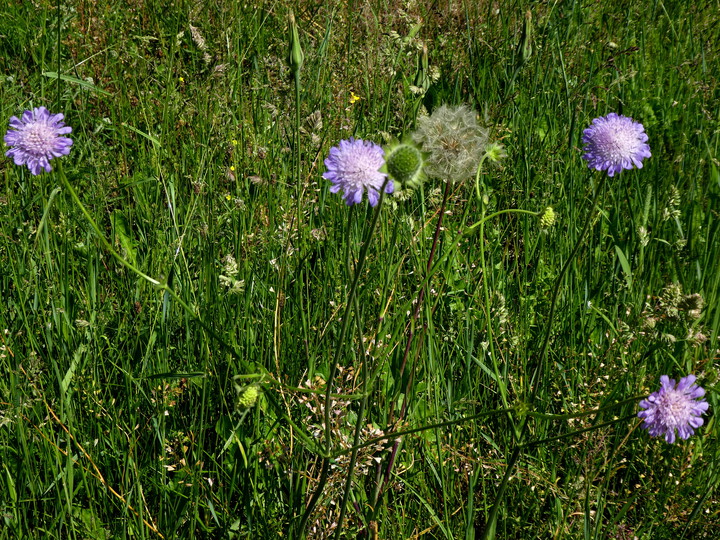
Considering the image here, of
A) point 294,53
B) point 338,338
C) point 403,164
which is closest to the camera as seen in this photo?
point 403,164

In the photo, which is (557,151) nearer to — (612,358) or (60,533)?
(612,358)

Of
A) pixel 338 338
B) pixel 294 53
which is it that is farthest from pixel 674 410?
pixel 294 53

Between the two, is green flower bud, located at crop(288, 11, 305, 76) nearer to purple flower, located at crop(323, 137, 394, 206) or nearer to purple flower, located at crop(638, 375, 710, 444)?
purple flower, located at crop(323, 137, 394, 206)

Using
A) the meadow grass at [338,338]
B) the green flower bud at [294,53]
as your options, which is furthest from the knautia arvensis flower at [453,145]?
the green flower bud at [294,53]

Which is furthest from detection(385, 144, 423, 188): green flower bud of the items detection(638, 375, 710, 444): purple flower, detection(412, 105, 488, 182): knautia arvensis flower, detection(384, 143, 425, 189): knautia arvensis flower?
detection(638, 375, 710, 444): purple flower

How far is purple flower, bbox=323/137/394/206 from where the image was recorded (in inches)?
42.8

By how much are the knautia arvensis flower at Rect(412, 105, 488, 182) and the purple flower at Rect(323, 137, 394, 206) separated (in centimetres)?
16

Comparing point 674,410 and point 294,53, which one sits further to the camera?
point 294,53

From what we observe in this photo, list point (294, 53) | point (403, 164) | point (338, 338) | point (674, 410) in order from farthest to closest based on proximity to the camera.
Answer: point (338, 338) < point (294, 53) < point (674, 410) < point (403, 164)

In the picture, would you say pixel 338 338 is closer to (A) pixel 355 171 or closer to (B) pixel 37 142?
(A) pixel 355 171

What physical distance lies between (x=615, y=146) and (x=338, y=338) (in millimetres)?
720

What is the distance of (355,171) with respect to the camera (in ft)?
3.58

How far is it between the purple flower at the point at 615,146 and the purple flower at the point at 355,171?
1.42ft

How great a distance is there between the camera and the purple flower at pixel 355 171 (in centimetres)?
109
